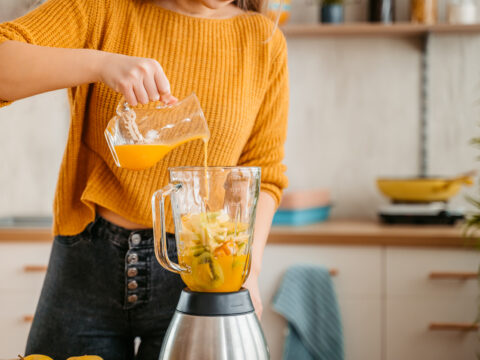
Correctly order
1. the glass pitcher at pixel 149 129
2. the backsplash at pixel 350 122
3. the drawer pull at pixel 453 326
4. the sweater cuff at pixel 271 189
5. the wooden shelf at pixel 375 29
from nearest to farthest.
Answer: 1. the glass pitcher at pixel 149 129
2. the sweater cuff at pixel 271 189
3. the drawer pull at pixel 453 326
4. the wooden shelf at pixel 375 29
5. the backsplash at pixel 350 122

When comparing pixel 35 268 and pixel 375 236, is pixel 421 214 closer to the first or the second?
pixel 375 236

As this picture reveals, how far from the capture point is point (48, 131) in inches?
102

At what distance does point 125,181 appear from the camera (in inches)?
39.7

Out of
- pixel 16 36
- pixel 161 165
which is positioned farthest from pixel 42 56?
pixel 161 165

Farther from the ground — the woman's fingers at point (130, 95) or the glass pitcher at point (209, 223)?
the woman's fingers at point (130, 95)

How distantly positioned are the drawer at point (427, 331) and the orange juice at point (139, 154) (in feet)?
4.74

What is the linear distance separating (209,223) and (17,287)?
5.23 feet

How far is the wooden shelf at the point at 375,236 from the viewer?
201 cm

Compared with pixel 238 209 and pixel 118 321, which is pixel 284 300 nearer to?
pixel 118 321

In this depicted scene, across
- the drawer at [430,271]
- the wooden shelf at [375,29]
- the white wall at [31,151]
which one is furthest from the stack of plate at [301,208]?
the white wall at [31,151]

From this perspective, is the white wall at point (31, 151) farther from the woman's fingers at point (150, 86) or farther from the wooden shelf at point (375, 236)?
the woman's fingers at point (150, 86)

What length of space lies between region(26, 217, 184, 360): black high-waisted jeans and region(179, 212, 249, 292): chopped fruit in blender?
28 cm

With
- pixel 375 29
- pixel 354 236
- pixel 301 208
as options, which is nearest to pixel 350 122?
pixel 375 29

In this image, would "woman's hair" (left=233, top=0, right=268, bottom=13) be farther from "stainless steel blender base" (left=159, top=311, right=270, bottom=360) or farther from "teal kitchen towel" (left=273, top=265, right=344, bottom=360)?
"teal kitchen towel" (left=273, top=265, right=344, bottom=360)
